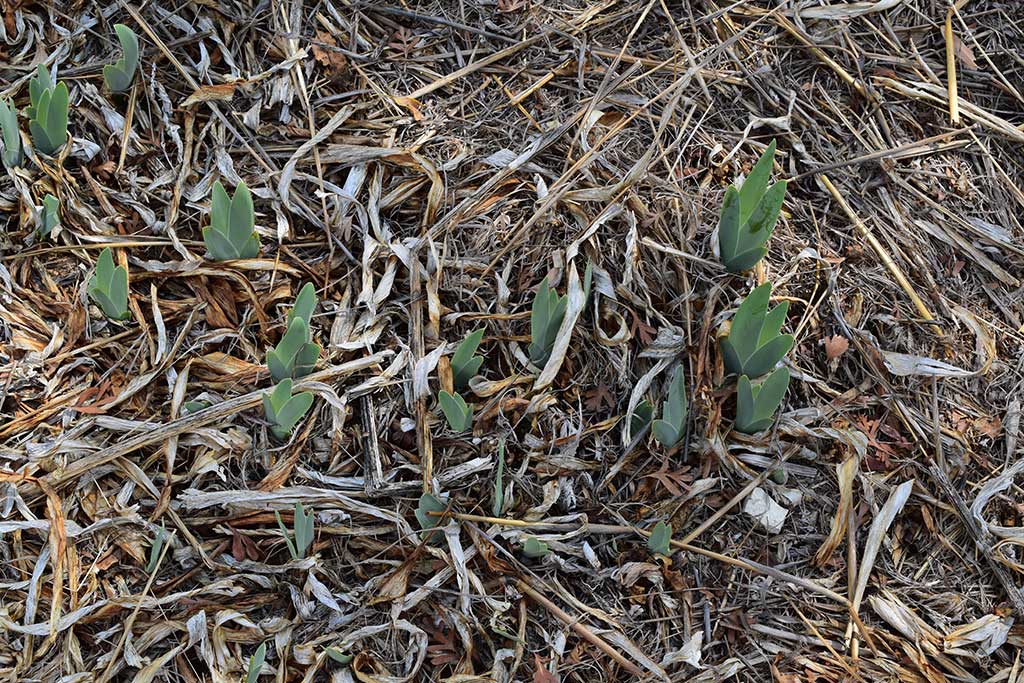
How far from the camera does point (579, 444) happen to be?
160 centimetres

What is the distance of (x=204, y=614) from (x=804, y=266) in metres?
1.27

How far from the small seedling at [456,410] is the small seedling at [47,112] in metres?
0.91

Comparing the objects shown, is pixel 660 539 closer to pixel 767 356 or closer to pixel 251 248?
pixel 767 356

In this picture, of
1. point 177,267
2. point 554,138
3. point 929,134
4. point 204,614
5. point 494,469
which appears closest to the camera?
point 204,614

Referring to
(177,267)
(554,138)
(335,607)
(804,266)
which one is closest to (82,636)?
(335,607)

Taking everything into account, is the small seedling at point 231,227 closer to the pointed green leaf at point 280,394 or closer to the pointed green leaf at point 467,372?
the pointed green leaf at point 280,394

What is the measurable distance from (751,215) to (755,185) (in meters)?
0.06

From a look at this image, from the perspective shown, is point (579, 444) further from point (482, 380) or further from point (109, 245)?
point (109, 245)

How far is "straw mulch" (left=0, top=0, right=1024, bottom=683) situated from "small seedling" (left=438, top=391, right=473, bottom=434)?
0.04m

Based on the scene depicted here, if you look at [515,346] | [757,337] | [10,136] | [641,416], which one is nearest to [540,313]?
[515,346]

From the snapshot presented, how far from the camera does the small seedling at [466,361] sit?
1.54 m

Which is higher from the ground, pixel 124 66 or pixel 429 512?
pixel 124 66

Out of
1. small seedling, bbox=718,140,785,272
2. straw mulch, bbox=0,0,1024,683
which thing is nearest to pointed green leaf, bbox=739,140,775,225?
small seedling, bbox=718,140,785,272

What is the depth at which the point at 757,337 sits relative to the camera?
5.08 ft
